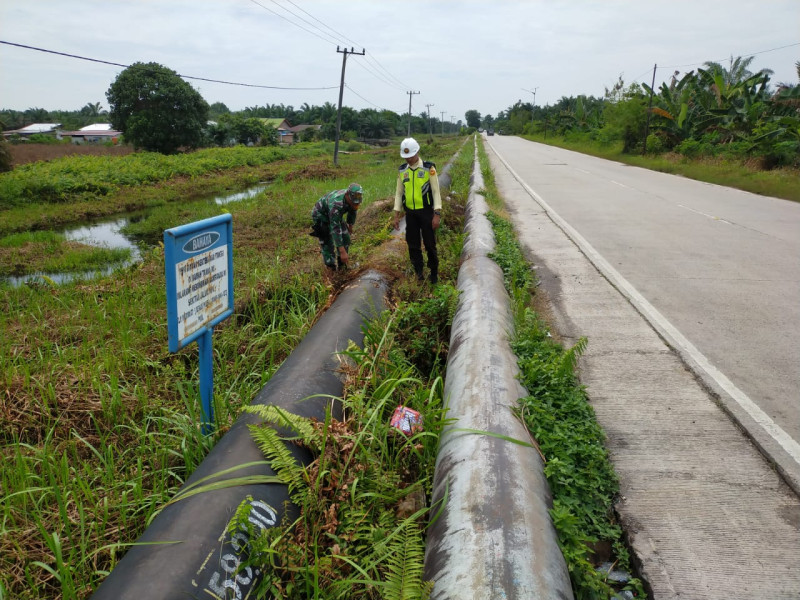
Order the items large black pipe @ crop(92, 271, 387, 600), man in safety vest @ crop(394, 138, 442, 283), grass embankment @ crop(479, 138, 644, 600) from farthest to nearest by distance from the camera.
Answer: man in safety vest @ crop(394, 138, 442, 283), grass embankment @ crop(479, 138, 644, 600), large black pipe @ crop(92, 271, 387, 600)

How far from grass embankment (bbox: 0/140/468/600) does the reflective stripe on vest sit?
28.4 inches

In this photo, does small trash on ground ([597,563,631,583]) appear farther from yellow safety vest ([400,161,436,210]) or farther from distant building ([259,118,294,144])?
distant building ([259,118,294,144])

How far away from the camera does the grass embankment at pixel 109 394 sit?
2215 mm

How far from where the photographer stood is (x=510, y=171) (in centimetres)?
1934

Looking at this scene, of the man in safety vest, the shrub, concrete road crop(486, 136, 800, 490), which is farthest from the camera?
the shrub

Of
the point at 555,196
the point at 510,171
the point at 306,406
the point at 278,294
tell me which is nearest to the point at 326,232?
the point at 278,294

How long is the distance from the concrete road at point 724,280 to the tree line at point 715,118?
5.92m

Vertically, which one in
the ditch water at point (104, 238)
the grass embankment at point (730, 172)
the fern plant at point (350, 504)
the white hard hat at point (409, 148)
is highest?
the grass embankment at point (730, 172)

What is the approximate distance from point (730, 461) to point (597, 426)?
69 centimetres

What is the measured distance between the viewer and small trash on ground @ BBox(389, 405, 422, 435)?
2904mm

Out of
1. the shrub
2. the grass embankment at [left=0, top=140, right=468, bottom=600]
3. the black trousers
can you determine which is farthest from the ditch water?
the shrub

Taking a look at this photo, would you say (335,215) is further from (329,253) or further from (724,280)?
(724,280)

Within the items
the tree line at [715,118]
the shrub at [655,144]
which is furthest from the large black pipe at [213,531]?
the shrub at [655,144]

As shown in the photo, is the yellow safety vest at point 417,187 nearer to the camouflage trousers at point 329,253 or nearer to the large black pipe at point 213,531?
the camouflage trousers at point 329,253
